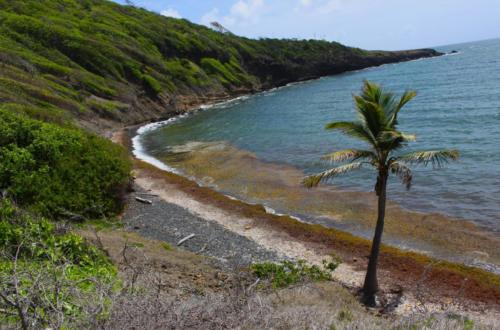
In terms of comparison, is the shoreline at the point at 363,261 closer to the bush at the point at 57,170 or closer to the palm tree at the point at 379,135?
the palm tree at the point at 379,135

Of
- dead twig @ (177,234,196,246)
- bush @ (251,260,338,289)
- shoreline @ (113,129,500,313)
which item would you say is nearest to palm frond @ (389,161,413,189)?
shoreline @ (113,129,500,313)

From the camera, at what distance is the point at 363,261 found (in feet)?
60.3

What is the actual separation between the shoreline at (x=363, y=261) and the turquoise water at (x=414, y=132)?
4338 millimetres

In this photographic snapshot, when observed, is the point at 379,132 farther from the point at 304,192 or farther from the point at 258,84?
the point at 258,84

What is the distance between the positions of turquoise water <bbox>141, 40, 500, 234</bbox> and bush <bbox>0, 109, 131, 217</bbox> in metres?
9.60

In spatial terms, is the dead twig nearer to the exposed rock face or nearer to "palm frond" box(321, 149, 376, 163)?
"palm frond" box(321, 149, 376, 163)

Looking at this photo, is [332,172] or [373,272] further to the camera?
[373,272]

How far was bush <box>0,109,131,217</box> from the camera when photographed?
1856 cm

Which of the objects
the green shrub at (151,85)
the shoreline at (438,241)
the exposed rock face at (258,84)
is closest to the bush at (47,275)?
the shoreline at (438,241)

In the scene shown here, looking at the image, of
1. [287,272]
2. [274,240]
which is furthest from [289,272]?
[274,240]

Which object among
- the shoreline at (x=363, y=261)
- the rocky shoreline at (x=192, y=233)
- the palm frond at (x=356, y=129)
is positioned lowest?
the shoreline at (x=363, y=261)

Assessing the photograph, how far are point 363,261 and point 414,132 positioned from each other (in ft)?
91.4

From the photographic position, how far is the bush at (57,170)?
1856cm

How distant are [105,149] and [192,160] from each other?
15.4 m
